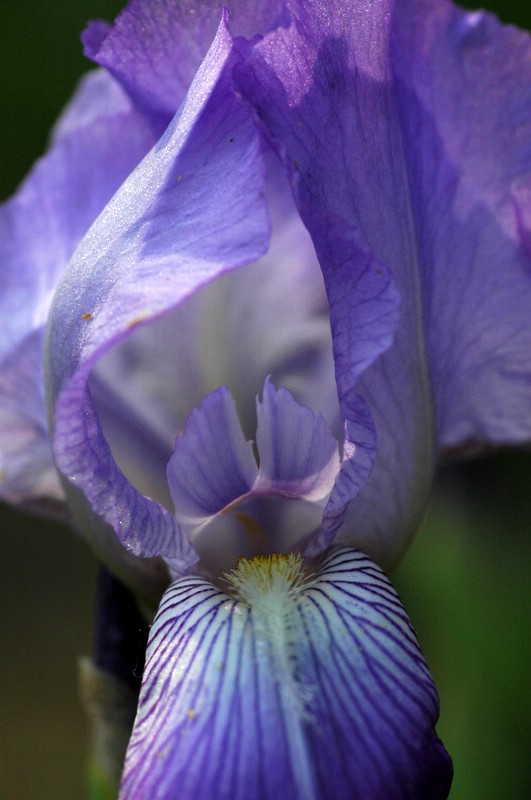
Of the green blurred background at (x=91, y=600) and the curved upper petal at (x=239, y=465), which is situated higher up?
the curved upper petal at (x=239, y=465)

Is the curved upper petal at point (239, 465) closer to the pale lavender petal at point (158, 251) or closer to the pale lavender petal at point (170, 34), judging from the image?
the pale lavender petal at point (158, 251)

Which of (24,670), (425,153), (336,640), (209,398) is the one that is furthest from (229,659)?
(24,670)

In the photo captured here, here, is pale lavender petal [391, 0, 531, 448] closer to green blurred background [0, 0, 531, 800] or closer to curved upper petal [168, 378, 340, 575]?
curved upper petal [168, 378, 340, 575]

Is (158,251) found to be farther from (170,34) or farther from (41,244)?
(41,244)

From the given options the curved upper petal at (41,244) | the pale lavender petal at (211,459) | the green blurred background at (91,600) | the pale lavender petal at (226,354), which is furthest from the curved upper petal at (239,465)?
the green blurred background at (91,600)

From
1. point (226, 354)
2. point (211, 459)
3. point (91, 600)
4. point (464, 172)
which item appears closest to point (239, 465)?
point (211, 459)

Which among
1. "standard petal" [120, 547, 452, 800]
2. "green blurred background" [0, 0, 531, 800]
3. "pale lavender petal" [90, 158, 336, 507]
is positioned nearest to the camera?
→ "standard petal" [120, 547, 452, 800]

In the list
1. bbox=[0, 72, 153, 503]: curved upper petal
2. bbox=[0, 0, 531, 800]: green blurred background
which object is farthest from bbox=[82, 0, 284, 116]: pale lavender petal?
bbox=[0, 0, 531, 800]: green blurred background
